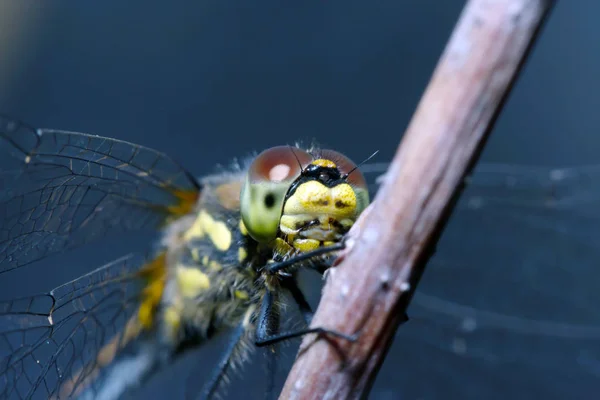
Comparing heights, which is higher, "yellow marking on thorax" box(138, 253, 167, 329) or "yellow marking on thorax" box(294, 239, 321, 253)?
"yellow marking on thorax" box(138, 253, 167, 329)

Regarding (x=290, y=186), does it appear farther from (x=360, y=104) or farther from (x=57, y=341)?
(x=360, y=104)

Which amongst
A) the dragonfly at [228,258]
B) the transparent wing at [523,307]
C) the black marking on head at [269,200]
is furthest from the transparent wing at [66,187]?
the transparent wing at [523,307]

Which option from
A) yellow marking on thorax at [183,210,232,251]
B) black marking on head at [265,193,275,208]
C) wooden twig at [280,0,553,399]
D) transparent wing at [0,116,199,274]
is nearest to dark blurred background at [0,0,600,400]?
yellow marking on thorax at [183,210,232,251]

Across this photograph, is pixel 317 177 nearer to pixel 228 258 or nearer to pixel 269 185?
pixel 269 185

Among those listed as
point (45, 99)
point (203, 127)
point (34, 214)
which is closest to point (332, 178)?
point (34, 214)

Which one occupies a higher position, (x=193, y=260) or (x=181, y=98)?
(x=181, y=98)

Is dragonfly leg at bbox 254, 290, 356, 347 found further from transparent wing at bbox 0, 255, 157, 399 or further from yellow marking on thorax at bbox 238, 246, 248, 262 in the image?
transparent wing at bbox 0, 255, 157, 399
